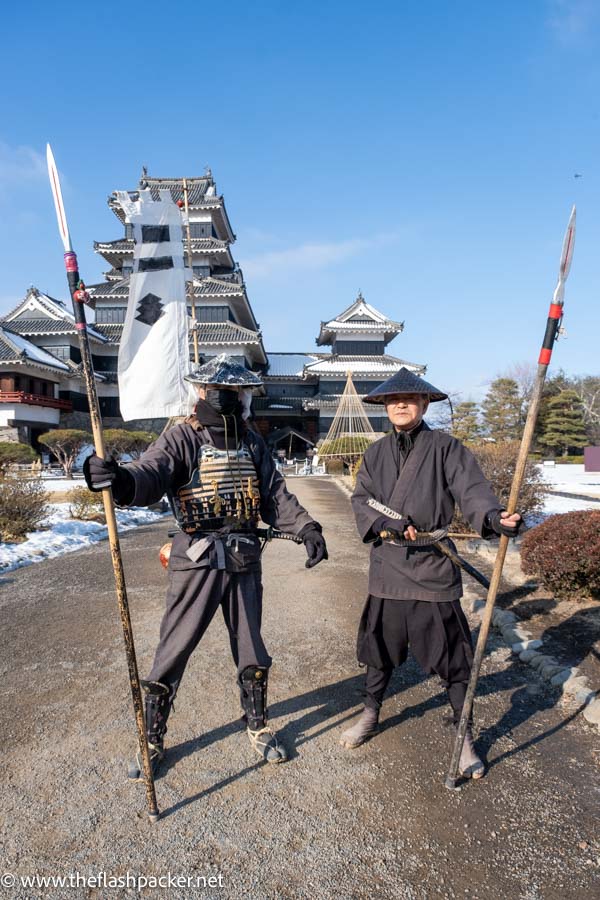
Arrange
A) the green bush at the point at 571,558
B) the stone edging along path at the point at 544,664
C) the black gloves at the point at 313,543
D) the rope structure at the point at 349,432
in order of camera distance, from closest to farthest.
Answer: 1. the black gloves at the point at 313,543
2. the stone edging along path at the point at 544,664
3. the green bush at the point at 571,558
4. the rope structure at the point at 349,432

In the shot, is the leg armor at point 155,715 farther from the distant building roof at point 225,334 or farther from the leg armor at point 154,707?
the distant building roof at point 225,334

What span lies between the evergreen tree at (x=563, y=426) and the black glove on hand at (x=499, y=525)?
36.9m

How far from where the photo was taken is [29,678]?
3729mm

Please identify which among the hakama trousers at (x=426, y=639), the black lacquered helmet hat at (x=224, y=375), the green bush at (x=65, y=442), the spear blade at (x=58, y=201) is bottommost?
the hakama trousers at (x=426, y=639)

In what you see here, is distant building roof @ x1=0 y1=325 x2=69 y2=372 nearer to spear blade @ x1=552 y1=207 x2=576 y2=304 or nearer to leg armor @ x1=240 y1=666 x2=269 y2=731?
leg armor @ x1=240 y1=666 x2=269 y2=731

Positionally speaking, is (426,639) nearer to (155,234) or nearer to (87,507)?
(155,234)

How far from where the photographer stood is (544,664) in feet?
12.3

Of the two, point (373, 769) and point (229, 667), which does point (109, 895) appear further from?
point (229, 667)

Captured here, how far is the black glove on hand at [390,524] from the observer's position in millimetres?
2725

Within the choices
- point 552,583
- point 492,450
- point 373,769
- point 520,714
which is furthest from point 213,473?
point 492,450

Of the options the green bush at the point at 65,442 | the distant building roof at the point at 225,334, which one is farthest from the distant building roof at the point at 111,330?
the green bush at the point at 65,442

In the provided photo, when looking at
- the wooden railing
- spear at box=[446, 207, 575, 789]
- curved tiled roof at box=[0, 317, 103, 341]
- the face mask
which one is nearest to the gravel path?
spear at box=[446, 207, 575, 789]

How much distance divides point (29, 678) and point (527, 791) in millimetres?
3198

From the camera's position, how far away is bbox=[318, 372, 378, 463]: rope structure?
27.7m
